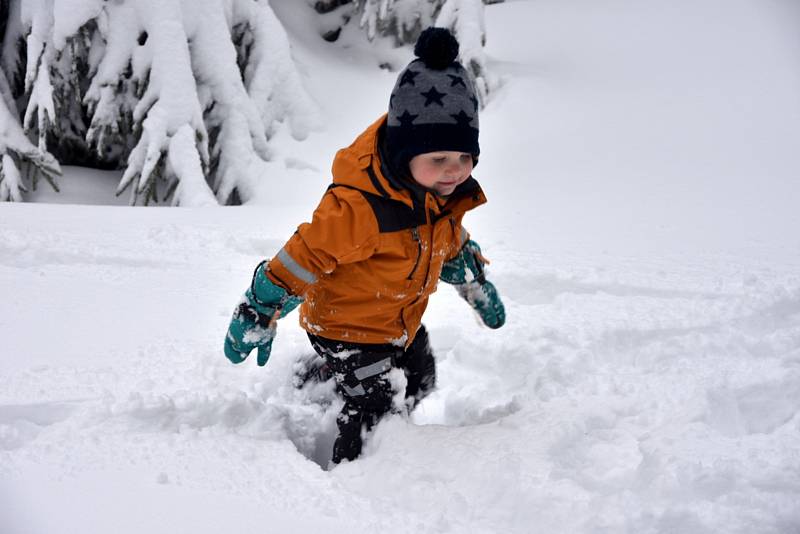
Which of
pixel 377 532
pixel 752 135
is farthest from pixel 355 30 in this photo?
pixel 377 532

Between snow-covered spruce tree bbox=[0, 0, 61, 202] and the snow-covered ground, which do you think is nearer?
the snow-covered ground

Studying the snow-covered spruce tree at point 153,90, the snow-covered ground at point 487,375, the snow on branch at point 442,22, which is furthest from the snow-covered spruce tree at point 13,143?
the snow on branch at point 442,22

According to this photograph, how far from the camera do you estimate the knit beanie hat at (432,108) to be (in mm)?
1716

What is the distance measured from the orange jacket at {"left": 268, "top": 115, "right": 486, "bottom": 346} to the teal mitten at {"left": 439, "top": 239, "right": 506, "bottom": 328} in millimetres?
78

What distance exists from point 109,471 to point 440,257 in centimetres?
117

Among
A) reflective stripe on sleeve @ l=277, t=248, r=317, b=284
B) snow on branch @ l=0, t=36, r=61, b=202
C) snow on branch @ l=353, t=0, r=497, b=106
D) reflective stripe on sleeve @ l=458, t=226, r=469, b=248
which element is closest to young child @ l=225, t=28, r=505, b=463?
reflective stripe on sleeve @ l=277, t=248, r=317, b=284

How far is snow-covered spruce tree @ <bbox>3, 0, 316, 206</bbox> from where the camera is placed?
16.0ft

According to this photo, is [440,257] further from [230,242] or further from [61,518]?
[230,242]

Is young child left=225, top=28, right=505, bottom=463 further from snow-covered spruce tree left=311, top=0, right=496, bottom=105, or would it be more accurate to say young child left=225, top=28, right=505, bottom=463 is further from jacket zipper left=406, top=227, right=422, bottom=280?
snow-covered spruce tree left=311, top=0, right=496, bottom=105

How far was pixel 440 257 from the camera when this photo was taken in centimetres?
204

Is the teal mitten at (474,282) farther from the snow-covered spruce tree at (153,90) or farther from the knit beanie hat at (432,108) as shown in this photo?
the snow-covered spruce tree at (153,90)

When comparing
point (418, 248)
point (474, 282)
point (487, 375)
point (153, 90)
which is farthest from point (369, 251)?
point (153, 90)

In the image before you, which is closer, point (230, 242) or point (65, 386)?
point (65, 386)

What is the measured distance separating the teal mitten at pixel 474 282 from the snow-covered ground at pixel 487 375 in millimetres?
284
